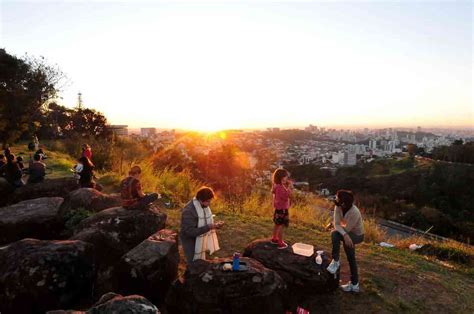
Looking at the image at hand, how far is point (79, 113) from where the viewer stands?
3042 centimetres

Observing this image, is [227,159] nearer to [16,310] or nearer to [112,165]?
[112,165]

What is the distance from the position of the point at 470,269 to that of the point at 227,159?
15.6 meters

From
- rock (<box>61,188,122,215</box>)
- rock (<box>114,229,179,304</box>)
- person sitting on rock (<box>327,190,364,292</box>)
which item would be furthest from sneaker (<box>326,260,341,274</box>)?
rock (<box>61,188,122,215</box>)

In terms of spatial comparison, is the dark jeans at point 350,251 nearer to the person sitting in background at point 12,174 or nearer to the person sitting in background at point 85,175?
the person sitting in background at point 85,175

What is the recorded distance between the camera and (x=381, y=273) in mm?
6340

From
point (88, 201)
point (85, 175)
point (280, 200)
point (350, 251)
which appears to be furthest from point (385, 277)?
point (85, 175)

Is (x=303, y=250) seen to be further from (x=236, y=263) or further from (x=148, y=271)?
(x=148, y=271)

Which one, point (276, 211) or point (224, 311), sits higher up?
point (276, 211)

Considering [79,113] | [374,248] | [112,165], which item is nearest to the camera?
[374,248]

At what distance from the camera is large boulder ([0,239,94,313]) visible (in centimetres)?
408

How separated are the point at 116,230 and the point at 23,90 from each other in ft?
89.7

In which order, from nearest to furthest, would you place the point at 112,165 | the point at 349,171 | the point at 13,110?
the point at 112,165 → the point at 13,110 → the point at 349,171

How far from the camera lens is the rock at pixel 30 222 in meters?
6.32

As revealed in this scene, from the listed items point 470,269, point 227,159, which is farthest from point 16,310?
point 227,159
